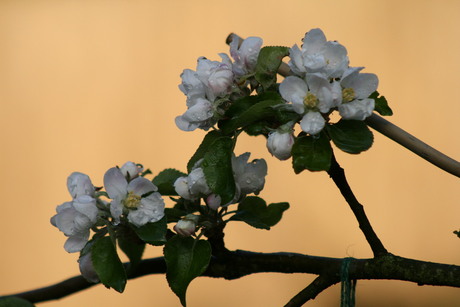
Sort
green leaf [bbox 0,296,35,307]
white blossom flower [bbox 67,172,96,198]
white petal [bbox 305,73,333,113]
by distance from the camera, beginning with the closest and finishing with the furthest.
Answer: white petal [bbox 305,73,333,113] < white blossom flower [bbox 67,172,96,198] < green leaf [bbox 0,296,35,307]

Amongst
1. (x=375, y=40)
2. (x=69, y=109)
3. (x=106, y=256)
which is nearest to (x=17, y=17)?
(x=69, y=109)

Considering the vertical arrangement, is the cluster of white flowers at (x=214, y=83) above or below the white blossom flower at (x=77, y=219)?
above

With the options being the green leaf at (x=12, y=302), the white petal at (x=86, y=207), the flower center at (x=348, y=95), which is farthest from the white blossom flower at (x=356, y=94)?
the green leaf at (x=12, y=302)

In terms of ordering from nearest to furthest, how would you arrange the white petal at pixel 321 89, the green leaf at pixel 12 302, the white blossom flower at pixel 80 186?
1. the white petal at pixel 321 89
2. the white blossom flower at pixel 80 186
3. the green leaf at pixel 12 302

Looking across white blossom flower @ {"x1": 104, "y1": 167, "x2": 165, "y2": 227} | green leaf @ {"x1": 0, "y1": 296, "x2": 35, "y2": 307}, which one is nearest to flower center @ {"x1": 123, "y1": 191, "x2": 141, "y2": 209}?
white blossom flower @ {"x1": 104, "y1": 167, "x2": 165, "y2": 227}

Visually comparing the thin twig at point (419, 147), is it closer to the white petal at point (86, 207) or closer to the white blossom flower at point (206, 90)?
the white blossom flower at point (206, 90)

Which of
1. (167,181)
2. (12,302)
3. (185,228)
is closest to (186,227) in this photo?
(185,228)

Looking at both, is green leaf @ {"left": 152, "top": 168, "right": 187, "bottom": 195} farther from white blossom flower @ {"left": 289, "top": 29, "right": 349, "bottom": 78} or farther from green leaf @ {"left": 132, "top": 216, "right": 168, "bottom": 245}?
white blossom flower @ {"left": 289, "top": 29, "right": 349, "bottom": 78}

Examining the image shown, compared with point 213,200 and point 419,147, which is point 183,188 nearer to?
point 213,200
